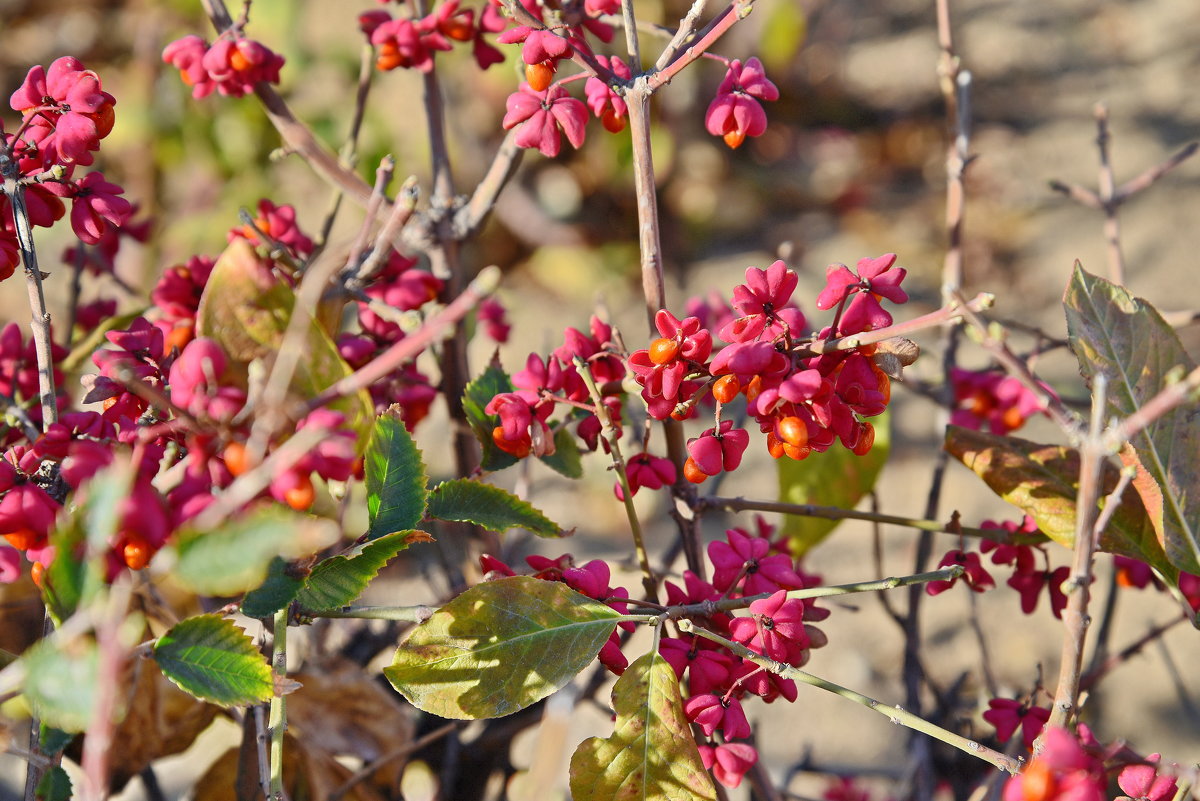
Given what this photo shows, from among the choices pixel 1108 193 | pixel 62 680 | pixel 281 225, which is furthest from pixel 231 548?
pixel 1108 193

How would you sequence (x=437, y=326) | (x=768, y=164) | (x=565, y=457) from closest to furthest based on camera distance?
1. (x=437, y=326)
2. (x=565, y=457)
3. (x=768, y=164)

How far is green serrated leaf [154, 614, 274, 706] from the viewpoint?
0.46m

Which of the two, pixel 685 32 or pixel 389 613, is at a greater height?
pixel 685 32

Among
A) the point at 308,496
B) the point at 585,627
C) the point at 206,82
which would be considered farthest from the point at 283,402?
the point at 206,82

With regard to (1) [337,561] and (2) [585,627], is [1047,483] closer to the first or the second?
(2) [585,627]

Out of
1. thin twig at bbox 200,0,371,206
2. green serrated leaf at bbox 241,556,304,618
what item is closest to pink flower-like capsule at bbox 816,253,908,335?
green serrated leaf at bbox 241,556,304,618

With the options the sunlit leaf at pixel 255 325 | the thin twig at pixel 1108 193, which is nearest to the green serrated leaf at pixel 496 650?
the sunlit leaf at pixel 255 325

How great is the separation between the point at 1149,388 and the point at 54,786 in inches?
27.6

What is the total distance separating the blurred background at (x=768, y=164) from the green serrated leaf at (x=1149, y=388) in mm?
995

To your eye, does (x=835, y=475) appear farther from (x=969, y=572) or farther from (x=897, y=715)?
(x=897, y=715)

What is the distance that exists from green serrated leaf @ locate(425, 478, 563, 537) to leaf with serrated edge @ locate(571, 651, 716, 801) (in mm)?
116

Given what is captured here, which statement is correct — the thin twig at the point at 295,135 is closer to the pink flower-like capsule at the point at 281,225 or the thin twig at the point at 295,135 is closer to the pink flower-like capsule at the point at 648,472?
the pink flower-like capsule at the point at 281,225

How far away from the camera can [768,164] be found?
2.56 meters

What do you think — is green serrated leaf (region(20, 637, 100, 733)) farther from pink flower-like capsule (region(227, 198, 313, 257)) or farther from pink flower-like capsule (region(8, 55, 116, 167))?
pink flower-like capsule (region(227, 198, 313, 257))
